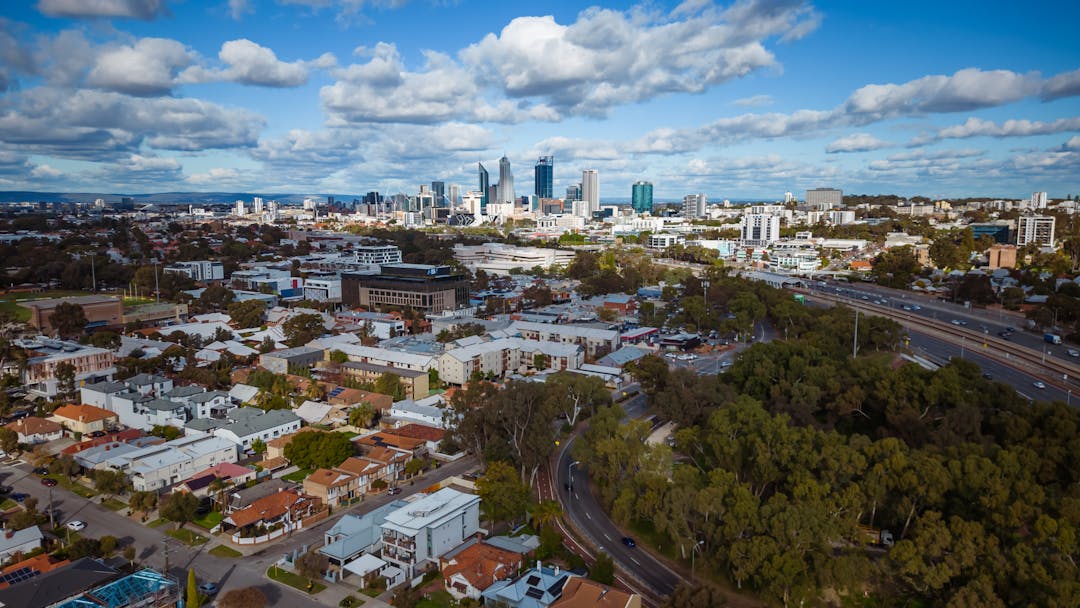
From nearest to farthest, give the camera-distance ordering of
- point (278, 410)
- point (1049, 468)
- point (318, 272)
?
point (1049, 468)
point (278, 410)
point (318, 272)

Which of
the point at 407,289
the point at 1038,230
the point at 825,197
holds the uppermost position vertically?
the point at 825,197

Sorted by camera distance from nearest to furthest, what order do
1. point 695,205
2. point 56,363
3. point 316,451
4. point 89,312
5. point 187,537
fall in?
point 187,537 → point 316,451 → point 56,363 → point 89,312 → point 695,205

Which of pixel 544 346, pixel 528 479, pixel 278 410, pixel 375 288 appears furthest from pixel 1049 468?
pixel 375 288

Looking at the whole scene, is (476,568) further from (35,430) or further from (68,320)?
(68,320)

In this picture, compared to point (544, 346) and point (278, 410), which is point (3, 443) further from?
point (544, 346)

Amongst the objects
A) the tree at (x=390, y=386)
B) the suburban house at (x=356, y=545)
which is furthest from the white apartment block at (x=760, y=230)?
the suburban house at (x=356, y=545)

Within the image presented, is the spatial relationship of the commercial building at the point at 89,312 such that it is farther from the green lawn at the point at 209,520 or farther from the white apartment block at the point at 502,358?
the green lawn at the point at 209,520

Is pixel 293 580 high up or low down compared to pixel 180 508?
down

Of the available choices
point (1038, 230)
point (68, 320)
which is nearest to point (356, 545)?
point (68, 320)
